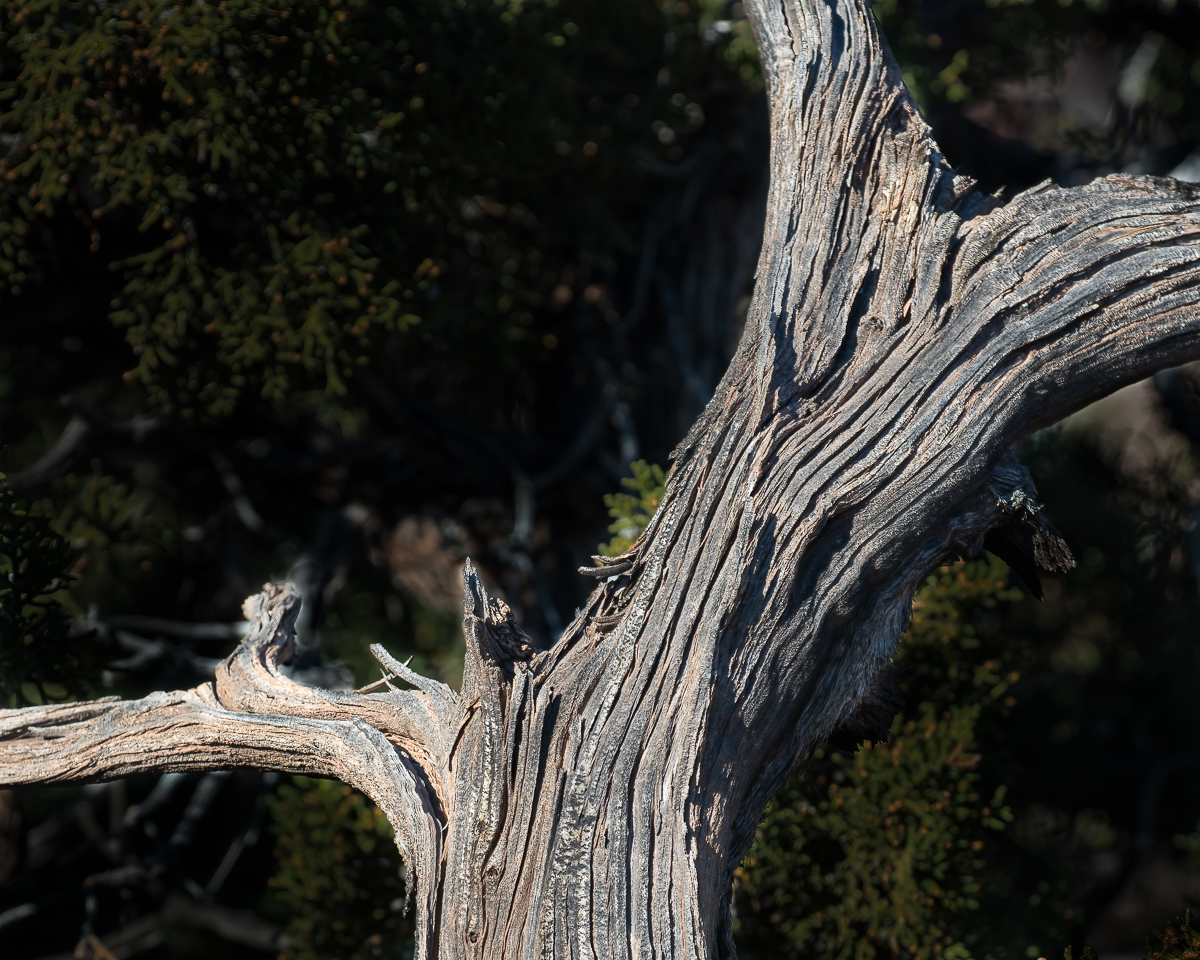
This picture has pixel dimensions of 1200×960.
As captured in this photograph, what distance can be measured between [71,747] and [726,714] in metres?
1.77

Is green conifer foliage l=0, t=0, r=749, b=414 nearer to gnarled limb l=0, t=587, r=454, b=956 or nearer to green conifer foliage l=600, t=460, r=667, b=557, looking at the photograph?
green conifer foliage l=600, t=460, r=667, b=557

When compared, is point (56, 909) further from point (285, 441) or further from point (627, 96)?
point (627, 96)

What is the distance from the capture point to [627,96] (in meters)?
4.96

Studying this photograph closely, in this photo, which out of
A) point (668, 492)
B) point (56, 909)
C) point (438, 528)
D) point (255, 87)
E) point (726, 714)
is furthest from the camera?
point (438, 528)

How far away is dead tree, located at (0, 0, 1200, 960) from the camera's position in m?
2.22

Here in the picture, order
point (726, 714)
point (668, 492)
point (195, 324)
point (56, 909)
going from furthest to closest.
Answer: point (56, 909)
point (195, 324)
point (668, 492)
point (726, 714)

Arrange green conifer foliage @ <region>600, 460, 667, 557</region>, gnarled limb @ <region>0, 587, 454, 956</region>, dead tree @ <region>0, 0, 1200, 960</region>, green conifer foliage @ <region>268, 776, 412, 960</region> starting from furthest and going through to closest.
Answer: green conifer foliage @ <region>268, 776, 412, 960</region> < green conifer foliage @ <region>600, 460, 667, 557</region> < gnarled limb @ <region>0, 587, 454, 956</region> < dead tree @ <region>0, 0, 1200, 960</region>

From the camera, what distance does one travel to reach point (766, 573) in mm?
2369

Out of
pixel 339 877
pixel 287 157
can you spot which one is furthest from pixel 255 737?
pixel 287 157

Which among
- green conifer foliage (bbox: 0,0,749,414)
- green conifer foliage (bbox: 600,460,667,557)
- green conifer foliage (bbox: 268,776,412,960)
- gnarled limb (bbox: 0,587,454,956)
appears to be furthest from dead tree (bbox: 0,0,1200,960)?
green conifer foliage (bbox: 0,0,749,414)

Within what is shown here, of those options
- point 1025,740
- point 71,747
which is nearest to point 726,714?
point 71,747

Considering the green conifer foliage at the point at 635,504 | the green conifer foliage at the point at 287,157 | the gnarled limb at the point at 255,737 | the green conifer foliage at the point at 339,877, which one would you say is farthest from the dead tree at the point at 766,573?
the green conifer foliage at the point at 287,157

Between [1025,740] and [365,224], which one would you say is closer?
[365,224]

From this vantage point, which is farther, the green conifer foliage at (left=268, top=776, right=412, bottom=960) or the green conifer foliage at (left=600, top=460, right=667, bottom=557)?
the green conifer foliage at (left=268, top=776, right=412, bottom=960)
